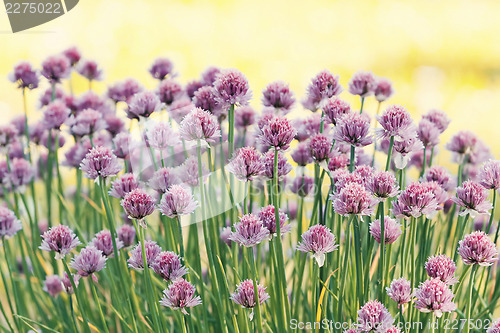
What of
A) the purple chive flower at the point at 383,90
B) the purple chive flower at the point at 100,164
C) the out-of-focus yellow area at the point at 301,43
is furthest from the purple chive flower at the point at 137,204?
the out-of-focus yellow area at the point at 301,43

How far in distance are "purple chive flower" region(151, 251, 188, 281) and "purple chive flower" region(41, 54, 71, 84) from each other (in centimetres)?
108

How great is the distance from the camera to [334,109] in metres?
1.41

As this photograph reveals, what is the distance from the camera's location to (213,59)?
237 inches

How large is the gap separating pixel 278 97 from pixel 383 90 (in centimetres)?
43

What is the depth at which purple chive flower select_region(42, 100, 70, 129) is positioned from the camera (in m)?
1.83

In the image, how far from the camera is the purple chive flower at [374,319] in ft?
3.59

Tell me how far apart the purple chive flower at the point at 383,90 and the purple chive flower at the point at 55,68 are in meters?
1.07

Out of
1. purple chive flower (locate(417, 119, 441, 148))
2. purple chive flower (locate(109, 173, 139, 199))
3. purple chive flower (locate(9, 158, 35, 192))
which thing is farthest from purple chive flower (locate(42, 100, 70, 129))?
purple chive flower (locate(417, 119, 441, 148))

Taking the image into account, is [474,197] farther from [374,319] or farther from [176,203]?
[176,203]

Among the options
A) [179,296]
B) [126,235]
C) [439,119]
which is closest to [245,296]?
[179,296]

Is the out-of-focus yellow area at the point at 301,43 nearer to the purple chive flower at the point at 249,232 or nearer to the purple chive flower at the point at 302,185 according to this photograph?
the purple chive flower at the point at 302,185

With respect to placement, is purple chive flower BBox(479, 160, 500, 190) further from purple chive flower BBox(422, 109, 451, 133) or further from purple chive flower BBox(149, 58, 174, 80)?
purple chive flower BBox(149, 58, 174, 80)

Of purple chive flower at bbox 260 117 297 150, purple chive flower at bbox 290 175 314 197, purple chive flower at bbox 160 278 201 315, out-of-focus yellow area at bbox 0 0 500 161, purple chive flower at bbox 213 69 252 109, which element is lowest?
out-of-focus yellow area at bbox 0 0 500 161

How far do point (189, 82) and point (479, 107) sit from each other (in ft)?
14.4
